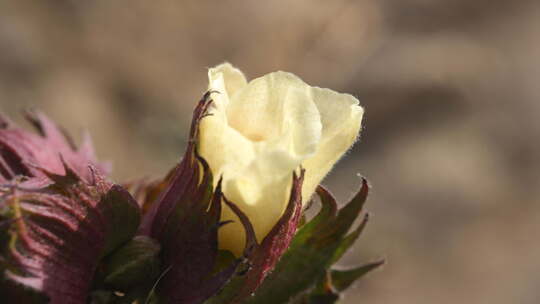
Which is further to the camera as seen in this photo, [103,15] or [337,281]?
[103,15]

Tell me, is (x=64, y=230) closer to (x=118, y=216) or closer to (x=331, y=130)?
(x=118, y=216)

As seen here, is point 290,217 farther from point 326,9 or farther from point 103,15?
point 326,9

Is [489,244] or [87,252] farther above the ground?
[87,252]

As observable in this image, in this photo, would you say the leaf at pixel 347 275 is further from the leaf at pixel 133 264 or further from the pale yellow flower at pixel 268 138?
the leaf at pixel 133 264

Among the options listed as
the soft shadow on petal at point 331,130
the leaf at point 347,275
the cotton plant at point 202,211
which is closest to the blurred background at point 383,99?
the leaf at point 347,275

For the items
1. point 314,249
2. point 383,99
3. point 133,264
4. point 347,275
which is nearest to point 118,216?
point 133,264

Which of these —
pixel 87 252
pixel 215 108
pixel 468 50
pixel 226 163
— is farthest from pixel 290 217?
pixel 468 50
